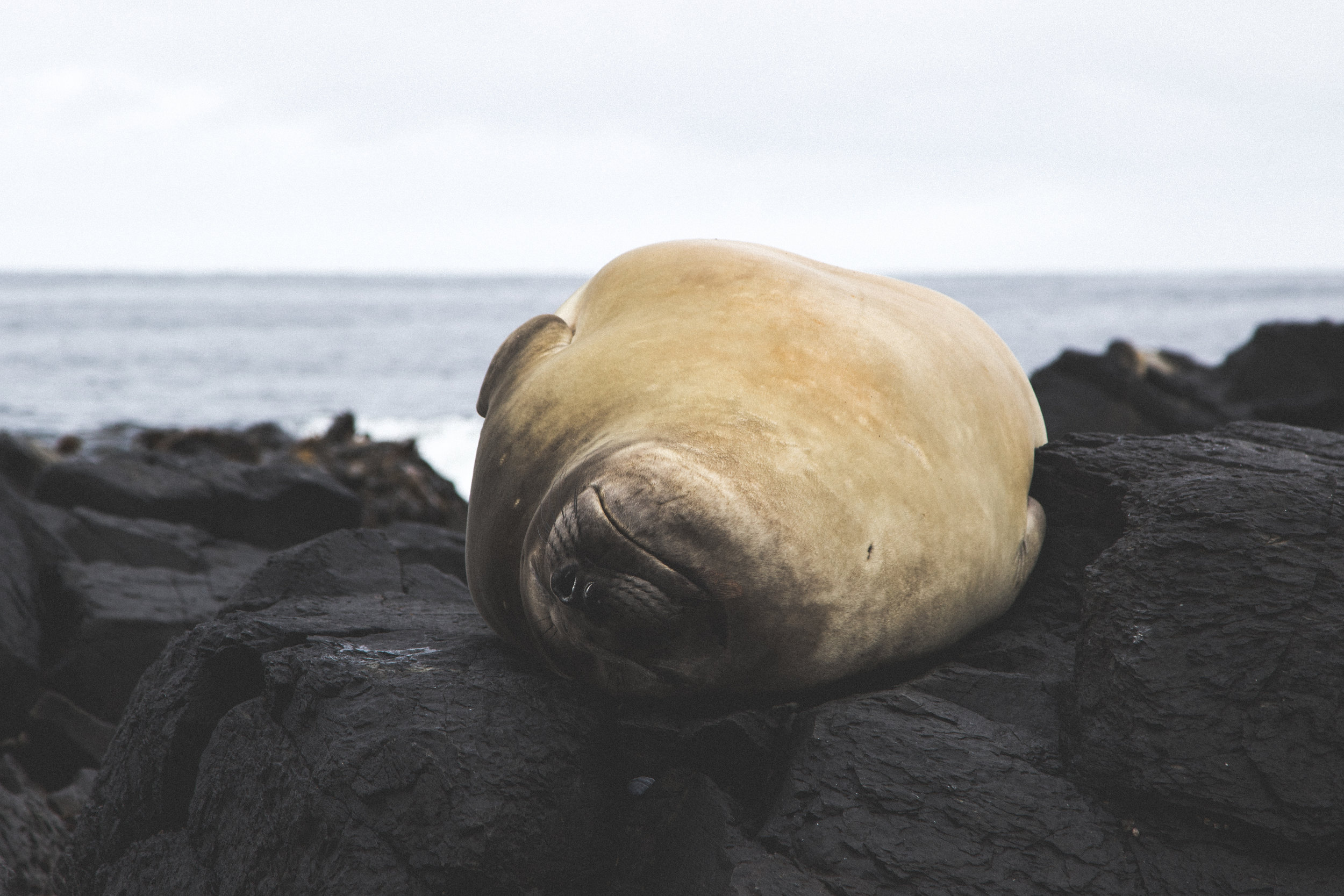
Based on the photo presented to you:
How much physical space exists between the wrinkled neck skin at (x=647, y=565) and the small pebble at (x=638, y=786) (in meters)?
0.19

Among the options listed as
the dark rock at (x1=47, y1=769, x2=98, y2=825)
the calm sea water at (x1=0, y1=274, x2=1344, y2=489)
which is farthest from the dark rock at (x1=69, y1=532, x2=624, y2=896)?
the calm sea water at (x1=0, y1=274, x2=1344, y2=489)

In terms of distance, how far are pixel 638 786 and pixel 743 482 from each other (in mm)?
652

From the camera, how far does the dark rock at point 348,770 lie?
1.90m

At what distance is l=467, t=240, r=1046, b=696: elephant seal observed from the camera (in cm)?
181

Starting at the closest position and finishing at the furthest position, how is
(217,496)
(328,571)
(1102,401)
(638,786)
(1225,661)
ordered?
(1225,661)
(638,786)
(328,571)
(217,496)
(1102,401)

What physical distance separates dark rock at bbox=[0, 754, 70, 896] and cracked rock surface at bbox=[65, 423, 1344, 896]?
58 centimetres

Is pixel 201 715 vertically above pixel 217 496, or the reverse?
pixel 201 715

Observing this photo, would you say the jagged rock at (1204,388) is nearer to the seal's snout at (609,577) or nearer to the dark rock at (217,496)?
the dark rock at (217,496)

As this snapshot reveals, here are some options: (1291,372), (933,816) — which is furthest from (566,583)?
(1291,372)

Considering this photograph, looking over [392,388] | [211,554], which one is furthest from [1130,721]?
[392,388]

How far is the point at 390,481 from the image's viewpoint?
357 inches

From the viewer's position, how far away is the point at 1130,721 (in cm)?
190

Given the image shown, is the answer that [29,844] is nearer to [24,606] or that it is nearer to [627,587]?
[24,606]

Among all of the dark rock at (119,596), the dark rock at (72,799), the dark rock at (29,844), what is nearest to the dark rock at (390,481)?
the dark rock at (119,596)
